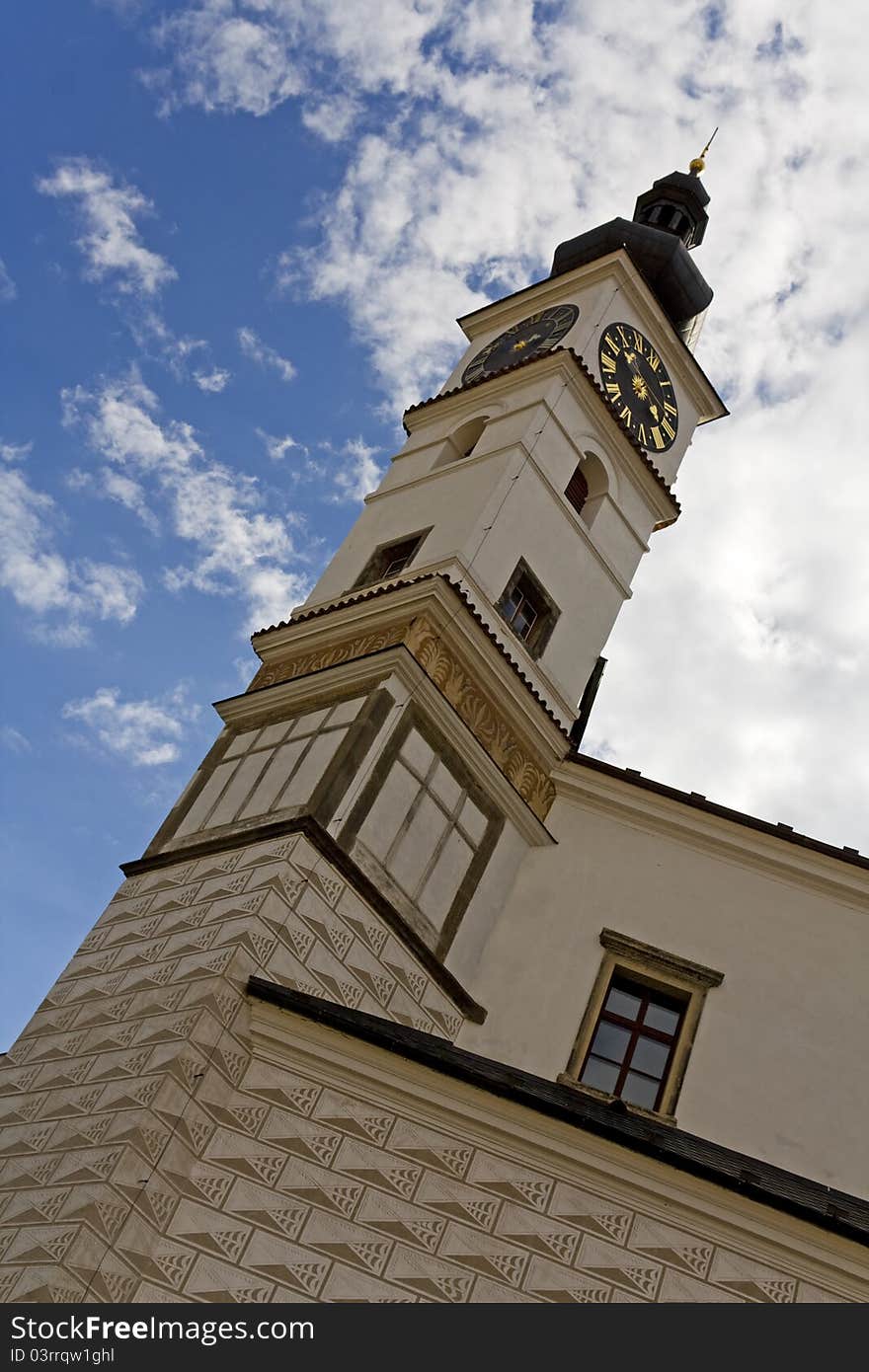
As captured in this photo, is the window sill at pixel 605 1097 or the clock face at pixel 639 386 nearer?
the window sill at pixel 605 1097

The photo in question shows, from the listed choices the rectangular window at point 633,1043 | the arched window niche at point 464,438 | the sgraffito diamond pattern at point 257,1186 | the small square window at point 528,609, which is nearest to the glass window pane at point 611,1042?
the rectangular window at point 633,1043

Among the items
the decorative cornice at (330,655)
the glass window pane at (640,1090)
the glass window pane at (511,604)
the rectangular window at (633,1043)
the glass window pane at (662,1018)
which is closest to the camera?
the glass window pane at (640,1090)

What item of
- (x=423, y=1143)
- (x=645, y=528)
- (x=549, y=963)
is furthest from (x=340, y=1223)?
(x=645, y=528)

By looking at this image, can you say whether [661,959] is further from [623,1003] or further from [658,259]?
[658,259]

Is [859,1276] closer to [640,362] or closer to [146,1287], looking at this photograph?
[146,1287]

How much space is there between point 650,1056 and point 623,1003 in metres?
0.53

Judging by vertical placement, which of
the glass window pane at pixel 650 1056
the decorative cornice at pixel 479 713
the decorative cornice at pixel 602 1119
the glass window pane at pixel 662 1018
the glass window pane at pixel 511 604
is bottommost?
the decorative cornice at pixel 602 1119

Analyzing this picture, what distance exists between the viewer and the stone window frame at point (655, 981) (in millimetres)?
11789

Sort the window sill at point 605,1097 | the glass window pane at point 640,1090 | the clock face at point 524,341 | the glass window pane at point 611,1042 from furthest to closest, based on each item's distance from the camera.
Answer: the clock face at point 524,341 < the glass window pane at point 611,1042 < the glass window pane at point 640,1090 < the window sill at point 605,1097

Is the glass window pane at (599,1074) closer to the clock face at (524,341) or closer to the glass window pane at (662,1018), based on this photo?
the glass window pane at (662,1018)

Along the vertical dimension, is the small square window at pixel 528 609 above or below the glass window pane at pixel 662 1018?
above

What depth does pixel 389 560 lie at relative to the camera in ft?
50.0

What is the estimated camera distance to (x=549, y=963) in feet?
40.4
